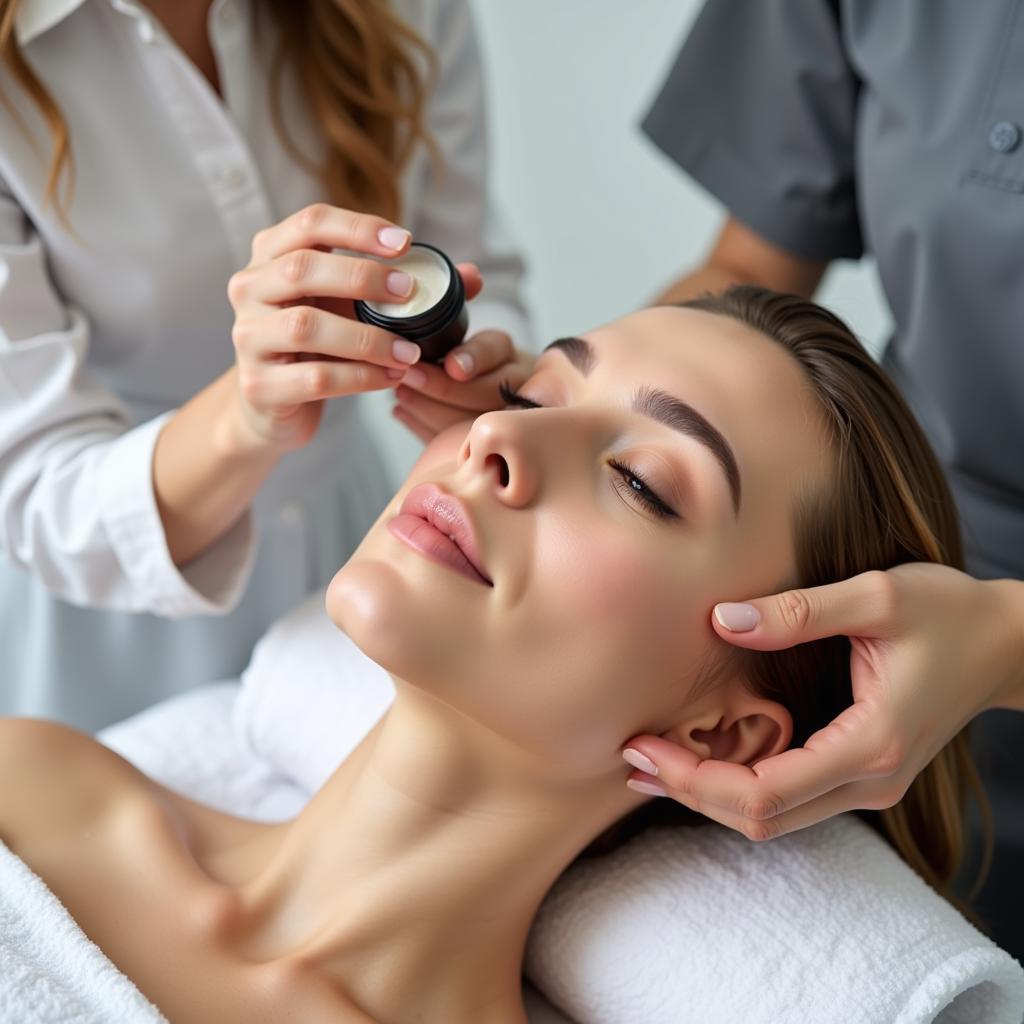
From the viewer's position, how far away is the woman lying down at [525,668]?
0.94 metres

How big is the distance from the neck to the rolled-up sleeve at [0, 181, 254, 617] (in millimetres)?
373

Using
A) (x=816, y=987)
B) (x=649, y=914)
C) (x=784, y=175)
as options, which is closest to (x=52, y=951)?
(x=649, y=914)

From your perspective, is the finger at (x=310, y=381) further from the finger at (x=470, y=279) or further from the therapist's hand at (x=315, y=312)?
the finger at (x=470, y=279)

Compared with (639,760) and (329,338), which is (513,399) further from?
(639,760)

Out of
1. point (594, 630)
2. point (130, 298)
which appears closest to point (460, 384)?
point (594, 630)

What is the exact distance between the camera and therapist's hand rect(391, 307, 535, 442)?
1129 mm

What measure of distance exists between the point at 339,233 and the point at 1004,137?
70 centimetres

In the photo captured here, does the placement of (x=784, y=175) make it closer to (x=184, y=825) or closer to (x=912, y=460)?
(x=912, y=460)

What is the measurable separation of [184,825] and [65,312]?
0.58 metres

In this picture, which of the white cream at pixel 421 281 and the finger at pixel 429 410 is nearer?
the white cream at pixel 421 281

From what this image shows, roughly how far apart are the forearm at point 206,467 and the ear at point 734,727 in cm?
50

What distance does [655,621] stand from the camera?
3.13 ft

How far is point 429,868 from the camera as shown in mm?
1060

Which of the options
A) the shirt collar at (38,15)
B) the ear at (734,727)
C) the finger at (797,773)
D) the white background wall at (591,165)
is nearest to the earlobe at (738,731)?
the ear at (734,727)
